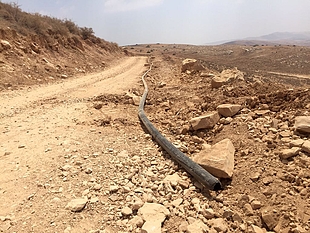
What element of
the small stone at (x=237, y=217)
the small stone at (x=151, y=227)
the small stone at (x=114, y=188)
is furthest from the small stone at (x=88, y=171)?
the small stone at (x=237, y=217)

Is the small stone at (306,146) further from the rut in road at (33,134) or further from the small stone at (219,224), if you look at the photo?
the rut in road at (33,134)

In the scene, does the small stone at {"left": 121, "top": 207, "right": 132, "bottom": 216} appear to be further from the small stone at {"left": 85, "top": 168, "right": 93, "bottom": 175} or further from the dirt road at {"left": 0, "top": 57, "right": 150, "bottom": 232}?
the small stone at {"left": 85, "top": 168, "right": 93, "bottom": 175}

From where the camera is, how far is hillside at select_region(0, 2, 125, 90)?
1009 centimetres

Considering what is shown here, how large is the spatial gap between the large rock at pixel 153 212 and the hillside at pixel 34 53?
8059 mm

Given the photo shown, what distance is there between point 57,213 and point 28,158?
1.45 meters

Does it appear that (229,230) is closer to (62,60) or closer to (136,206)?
(136,206)

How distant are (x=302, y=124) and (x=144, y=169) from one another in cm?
263

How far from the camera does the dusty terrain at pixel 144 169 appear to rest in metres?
2.77

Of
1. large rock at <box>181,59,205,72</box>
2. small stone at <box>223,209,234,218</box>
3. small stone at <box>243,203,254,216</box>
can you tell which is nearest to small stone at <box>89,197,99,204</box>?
small stone at <box>223,209,234,218</box>

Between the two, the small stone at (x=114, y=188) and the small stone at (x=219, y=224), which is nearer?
the small stone at (x=219, y=224)

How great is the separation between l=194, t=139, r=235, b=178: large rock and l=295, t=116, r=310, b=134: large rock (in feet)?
3.58

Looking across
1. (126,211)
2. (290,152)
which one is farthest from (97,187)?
(290,152)

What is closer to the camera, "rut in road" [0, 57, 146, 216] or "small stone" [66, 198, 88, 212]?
"small stone" [66, 198, 88, 212]

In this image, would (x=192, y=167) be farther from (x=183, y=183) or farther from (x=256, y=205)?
(x=256, y=205)
